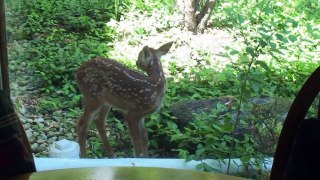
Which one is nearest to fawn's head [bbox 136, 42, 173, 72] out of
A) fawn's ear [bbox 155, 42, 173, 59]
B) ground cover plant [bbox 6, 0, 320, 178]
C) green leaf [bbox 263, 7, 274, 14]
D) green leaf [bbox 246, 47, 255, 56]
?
fawn's ear [bbox 155, 42, 173, 59]

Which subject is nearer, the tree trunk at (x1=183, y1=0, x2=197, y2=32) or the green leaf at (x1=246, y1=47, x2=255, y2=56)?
the green leaf at (x1=246, y1=47, x2=255, y2=56)

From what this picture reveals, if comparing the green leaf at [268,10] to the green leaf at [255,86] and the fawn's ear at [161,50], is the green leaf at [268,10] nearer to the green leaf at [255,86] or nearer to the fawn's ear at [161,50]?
the green leaf at [255,86]

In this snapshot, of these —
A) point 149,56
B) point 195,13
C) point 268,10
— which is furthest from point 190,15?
point 149,56

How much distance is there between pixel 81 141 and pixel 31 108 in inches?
14.5

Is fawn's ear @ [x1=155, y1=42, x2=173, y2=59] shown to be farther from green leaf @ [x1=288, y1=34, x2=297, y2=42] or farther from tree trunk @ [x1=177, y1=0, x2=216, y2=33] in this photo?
green leaf @ [x1=288, y1=34, x2=297, y2=42]

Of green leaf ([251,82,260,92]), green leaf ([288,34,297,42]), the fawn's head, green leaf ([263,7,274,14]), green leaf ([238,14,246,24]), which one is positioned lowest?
green leaf ([251,82,260,92])

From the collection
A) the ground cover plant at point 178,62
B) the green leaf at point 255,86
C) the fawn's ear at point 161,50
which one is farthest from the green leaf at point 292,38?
the fawn's ear at point 161,50

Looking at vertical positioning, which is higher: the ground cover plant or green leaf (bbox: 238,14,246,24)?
green leaf (bbox: 238,14,246,24)

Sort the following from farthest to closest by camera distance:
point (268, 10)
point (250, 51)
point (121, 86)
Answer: point (268, 10), point (250, 51), point (121, 86)

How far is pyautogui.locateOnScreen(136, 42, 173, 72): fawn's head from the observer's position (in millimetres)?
2371

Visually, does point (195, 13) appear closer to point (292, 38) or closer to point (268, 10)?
point (268, 10)

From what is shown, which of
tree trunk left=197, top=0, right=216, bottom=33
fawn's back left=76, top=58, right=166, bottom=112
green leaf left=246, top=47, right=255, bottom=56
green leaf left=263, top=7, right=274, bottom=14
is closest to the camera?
fawn's back left=76, top=58, right=166, bottom=112

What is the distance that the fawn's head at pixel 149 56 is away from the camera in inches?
93.4

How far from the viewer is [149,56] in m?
2.39
